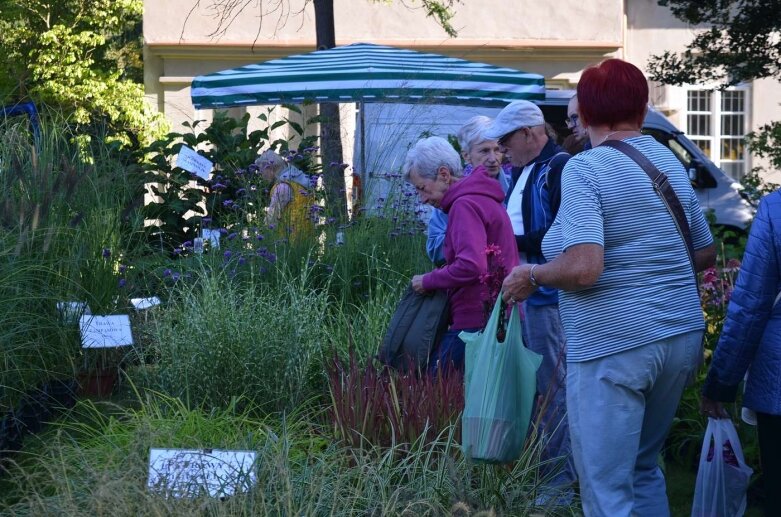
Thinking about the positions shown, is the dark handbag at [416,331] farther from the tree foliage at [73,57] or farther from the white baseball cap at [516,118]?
the tree foliage at [73,57]

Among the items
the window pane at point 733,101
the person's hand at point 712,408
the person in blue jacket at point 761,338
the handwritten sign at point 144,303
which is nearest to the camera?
the person in blue jacket at point 761,338

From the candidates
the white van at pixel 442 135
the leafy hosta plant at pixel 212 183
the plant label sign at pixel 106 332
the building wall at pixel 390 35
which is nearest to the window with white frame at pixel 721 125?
the building wall at pixel 390 35

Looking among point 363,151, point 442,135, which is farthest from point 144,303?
point 442,135

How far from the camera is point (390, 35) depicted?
20938 millimetres

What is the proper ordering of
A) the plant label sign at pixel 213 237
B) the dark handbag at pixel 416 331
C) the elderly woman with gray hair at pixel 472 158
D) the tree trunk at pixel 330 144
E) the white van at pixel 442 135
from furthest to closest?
the white van at pixel 442 135 → the tree trunk at pixel 330 144 → the plant label sign at pixel 213 237 → the elderly woman with gray hair at pixel 472 158 → the dark handbag at pixel 416 331

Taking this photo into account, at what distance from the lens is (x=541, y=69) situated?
2116cm

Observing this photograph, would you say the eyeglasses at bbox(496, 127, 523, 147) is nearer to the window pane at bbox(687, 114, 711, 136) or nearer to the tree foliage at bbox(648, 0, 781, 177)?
the tree foliage at bbox(648, 0, 781, 177)

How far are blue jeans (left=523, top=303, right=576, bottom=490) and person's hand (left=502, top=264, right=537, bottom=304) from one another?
0.92 m

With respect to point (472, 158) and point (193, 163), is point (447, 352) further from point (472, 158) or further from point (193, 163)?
point (193, 163)

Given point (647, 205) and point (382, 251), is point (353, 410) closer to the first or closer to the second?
point (647, 205)

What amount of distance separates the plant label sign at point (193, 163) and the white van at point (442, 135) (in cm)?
113

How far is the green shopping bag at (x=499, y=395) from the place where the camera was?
3.51 metres

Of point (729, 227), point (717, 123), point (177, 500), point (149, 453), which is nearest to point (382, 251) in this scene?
point (149, 453)

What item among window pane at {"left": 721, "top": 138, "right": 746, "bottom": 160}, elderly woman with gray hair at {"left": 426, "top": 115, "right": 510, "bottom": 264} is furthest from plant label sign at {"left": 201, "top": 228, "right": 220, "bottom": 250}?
window pane at {"left": 721, "top": 138, "right": 746, "bottom": 160}
